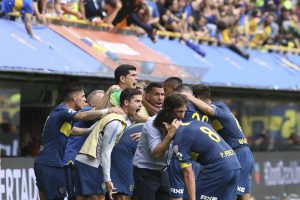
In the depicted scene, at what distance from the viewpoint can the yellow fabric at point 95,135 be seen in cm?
1191

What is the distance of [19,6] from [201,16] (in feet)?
27.1

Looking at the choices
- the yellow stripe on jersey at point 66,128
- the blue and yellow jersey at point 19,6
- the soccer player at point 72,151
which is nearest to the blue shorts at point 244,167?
the soccer player at point 72,151

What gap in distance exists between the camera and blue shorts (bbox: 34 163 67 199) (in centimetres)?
1277

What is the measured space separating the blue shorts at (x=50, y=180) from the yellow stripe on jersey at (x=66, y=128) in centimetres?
49

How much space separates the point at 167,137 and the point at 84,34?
362 inches

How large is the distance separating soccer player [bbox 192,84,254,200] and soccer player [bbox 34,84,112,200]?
1603 mm

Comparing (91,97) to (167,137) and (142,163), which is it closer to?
(142,163)

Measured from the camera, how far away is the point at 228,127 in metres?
12.6

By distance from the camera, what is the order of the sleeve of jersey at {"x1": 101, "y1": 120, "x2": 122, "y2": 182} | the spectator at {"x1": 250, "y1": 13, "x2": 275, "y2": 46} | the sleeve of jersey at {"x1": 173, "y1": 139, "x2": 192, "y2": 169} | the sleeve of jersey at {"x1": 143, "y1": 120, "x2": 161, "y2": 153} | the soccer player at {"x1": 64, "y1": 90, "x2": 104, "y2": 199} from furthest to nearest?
the spectator at {"x1": 250, "y1": 13, "x2": 275, "y2": 46}, the soccer player at {"x1": 64, "y1": 90, "x2": 104, "y2": 199}, the sleeve of jersey at {"x1": 101, "y1": 120, "x2": 122, "y2": 182}, the sleeve of jersey at {"x1": 143, "y1": 120, "x2": 161, "y2": 153}, the sleeve of jersey at {"x1": 173, "y1": 139, "x2": 192, "y2": 169}

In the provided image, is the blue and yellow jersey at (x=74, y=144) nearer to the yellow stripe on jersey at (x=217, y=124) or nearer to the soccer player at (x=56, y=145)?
the soccer player at (x=56, y=145)

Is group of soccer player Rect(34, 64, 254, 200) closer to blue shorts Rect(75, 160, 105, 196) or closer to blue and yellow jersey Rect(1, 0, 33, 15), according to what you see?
blue shorts Rect(75, 160, 105, 196)

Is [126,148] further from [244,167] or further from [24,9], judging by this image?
[24,9]

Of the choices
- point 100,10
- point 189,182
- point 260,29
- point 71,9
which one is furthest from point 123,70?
point 260,29

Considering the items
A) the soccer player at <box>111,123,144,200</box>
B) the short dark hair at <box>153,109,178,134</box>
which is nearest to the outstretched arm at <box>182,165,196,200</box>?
the short dark hair at <box>153,109,178,134</box>
